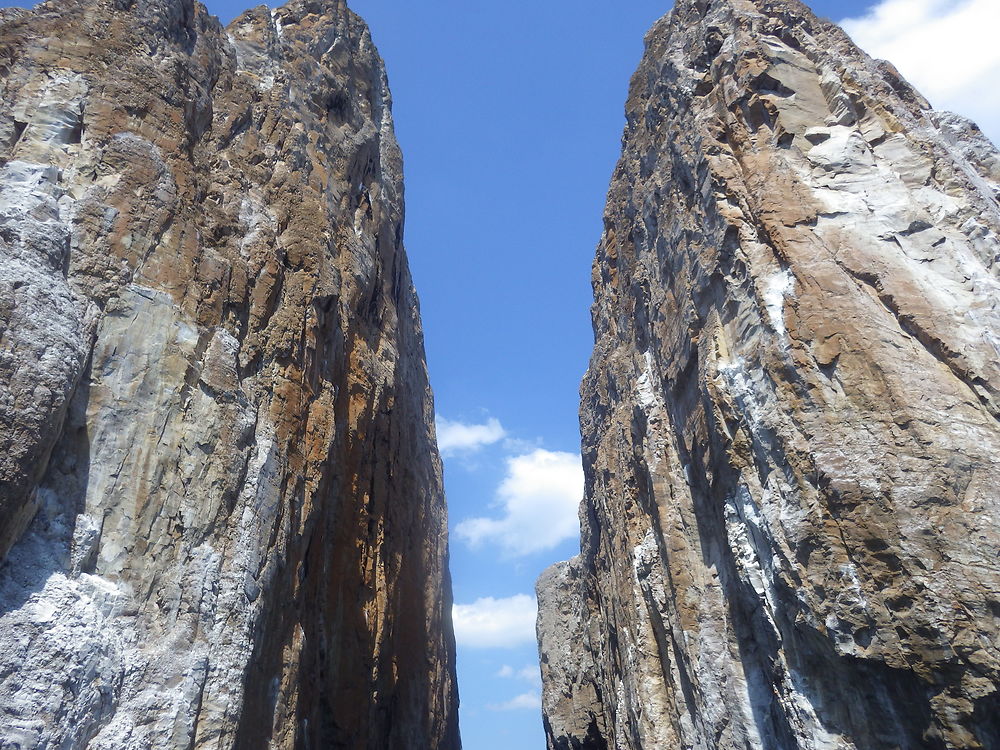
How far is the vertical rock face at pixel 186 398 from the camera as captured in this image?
29.2 ft

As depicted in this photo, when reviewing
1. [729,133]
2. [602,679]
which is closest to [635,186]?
[729,133]

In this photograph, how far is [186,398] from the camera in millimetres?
11258

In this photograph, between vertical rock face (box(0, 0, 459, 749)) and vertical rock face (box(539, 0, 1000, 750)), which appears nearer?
vertical rock face (box(0, 0, 459, 749))

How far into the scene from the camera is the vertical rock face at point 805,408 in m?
9.24

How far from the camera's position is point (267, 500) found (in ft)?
38.9

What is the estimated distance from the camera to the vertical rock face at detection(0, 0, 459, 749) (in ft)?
29.2

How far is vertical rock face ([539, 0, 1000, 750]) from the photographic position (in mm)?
9242

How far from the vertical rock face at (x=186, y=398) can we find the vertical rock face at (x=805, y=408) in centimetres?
738

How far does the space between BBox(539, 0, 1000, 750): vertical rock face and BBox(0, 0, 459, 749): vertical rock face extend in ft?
24.2

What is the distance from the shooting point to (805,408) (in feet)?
36.4

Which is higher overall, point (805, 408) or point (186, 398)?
point (186, 398)

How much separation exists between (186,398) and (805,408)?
32.0 ft

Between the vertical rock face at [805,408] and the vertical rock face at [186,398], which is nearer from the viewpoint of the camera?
the vertical rock face at [186,398]

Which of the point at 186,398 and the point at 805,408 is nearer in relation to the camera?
the point at 805,408
